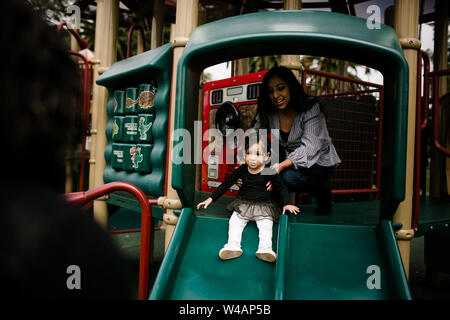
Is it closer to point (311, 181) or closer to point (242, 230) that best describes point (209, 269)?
point (242, 230)

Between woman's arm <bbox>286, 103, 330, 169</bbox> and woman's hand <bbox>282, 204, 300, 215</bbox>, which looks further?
woman's arm <bbox>286, 103, 330, 169</bbox>

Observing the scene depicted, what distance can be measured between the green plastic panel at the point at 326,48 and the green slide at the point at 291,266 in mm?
348

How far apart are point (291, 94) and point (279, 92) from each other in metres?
0.11

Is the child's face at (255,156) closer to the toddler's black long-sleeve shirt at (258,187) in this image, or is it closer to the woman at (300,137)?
the toddler's black long-sleeve shirt at (258,187)

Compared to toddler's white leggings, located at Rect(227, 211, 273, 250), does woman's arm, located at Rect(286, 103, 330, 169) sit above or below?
above

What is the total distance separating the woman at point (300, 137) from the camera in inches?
113

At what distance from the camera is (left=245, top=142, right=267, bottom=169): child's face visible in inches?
105

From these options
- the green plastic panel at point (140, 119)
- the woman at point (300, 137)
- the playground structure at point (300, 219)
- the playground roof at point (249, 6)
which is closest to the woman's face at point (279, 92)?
the woman at point (300, 137)

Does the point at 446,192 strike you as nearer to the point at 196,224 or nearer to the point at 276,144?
the point at 276,144

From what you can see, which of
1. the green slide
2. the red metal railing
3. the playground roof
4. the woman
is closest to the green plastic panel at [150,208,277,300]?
the green slide

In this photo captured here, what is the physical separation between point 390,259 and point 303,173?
996 millimetres

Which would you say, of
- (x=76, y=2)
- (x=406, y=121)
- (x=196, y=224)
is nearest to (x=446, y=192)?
(x=406, y=121)

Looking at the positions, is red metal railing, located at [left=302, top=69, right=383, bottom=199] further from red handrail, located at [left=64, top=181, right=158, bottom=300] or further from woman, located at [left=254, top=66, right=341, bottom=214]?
red handrail, located at [left=64, top=181, right=158, bottom=300]

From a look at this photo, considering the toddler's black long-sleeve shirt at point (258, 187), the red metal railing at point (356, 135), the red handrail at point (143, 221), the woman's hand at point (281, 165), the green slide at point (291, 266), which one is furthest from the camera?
the red metal railing at point (356, 135)
